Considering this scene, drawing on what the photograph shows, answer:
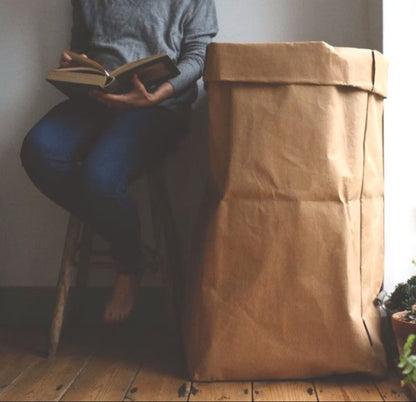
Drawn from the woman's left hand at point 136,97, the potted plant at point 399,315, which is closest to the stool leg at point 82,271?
the woman's left hand at point 136,97

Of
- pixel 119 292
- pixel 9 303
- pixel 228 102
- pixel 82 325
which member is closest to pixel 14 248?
pixel 9 303

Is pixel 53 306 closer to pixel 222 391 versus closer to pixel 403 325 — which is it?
pixel 222 391

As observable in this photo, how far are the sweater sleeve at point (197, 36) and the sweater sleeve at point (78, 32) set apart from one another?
0.92ft

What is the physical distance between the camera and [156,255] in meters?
1.41

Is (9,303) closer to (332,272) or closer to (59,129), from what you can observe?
(59,129)

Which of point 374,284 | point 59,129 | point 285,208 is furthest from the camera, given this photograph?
point 59,129

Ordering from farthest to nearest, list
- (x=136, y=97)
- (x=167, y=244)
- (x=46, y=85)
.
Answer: (x=46, y=85) → (x=167, y=244) → (x=136, y=97)

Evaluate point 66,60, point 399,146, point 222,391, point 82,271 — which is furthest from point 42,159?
point 399,146

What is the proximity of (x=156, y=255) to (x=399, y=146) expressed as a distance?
668mm

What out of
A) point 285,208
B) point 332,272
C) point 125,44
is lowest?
point 332,272

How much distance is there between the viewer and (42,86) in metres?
1.62

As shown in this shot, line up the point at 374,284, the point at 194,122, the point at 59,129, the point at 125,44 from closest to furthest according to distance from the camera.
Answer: the point at 374,284 < the point at 59,129 < the point at 125,44 < the point at 194,122

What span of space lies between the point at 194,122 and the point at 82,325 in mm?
675

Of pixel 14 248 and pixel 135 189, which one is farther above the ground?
pixel 135 189
